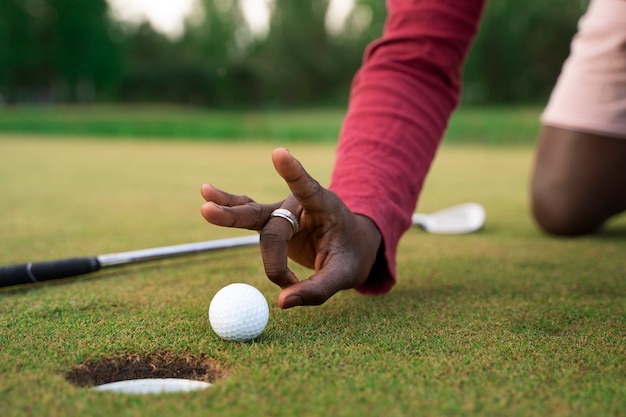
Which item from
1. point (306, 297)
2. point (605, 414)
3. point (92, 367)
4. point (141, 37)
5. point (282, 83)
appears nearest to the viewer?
point (605, 414)

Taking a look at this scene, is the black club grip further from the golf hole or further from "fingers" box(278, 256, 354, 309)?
"fingers" box(278, 256, 354, 309)

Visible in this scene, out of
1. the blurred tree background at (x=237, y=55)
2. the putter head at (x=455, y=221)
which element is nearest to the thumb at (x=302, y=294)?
the putter head at (x=455, y=221)

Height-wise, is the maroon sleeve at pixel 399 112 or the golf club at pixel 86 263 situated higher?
the maroon sleeve at pixel 399 112

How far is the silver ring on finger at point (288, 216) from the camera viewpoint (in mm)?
1491

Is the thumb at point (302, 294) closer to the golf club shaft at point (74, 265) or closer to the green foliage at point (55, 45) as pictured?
the golf club shaft at point (74, 265)

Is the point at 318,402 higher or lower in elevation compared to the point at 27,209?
higher

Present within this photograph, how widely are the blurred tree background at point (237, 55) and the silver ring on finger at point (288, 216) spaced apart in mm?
26745

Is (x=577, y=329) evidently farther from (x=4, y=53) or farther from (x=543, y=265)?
(x=4, y=53)

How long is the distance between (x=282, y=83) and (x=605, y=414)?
111ft

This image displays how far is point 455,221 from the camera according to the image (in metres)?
3.24

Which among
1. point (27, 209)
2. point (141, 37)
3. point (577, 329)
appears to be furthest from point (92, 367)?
point (141, 37)

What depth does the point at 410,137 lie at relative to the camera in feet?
6.75

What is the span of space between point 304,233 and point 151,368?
526mm

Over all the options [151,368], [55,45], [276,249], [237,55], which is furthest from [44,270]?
[237,55]
